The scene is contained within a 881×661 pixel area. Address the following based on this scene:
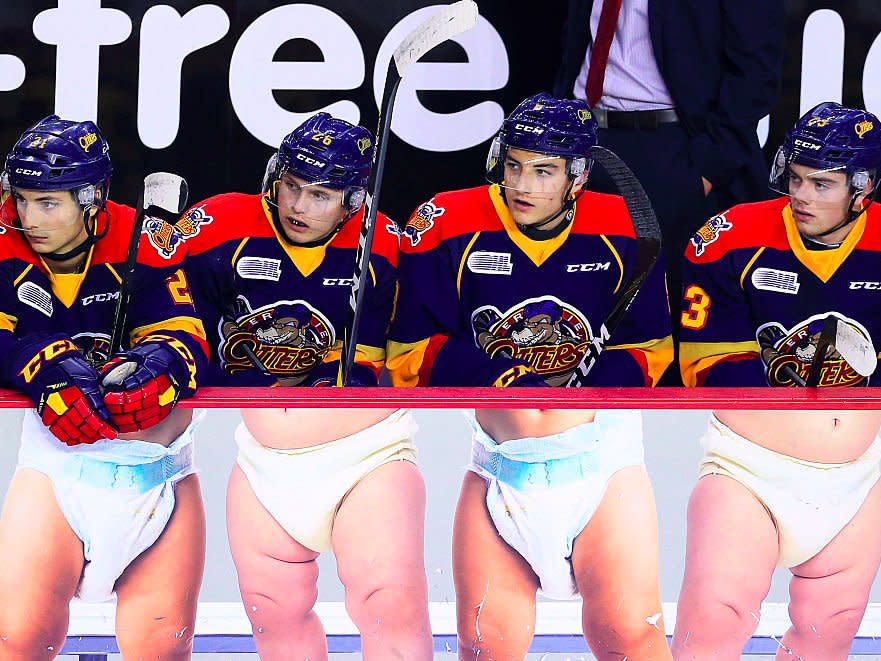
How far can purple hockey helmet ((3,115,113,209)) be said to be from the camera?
2785mm

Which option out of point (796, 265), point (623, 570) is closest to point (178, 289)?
point (623, 570)

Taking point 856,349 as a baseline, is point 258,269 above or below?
below

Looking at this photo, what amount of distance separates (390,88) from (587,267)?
A: 87 cm

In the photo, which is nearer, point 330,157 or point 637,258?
point 637,258

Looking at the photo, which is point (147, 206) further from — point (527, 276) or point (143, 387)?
point (527, 276)

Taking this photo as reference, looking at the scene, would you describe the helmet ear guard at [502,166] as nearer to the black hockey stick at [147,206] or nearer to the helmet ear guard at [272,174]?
the helmet ear guard at [272,174]

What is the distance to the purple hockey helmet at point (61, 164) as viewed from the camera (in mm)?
2785

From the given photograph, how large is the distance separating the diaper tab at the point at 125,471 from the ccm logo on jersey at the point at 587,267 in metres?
1.44

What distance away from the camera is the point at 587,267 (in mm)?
3266

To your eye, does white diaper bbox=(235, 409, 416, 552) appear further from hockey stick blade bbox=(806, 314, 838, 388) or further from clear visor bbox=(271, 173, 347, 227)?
clear visor bbox=(271, 173, 347, 227)

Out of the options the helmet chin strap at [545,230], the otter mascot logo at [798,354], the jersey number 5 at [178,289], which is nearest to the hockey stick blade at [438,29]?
the jersey number 5 at [178,289]

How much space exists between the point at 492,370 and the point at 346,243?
0.59m

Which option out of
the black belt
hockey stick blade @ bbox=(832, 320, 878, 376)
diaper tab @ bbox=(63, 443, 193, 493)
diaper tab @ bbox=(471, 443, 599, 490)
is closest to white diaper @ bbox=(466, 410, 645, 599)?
diaper tab @ bbox=(471, 443, 599, 490)

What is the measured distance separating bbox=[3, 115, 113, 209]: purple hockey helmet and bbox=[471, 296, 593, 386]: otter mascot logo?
94 centimetres
